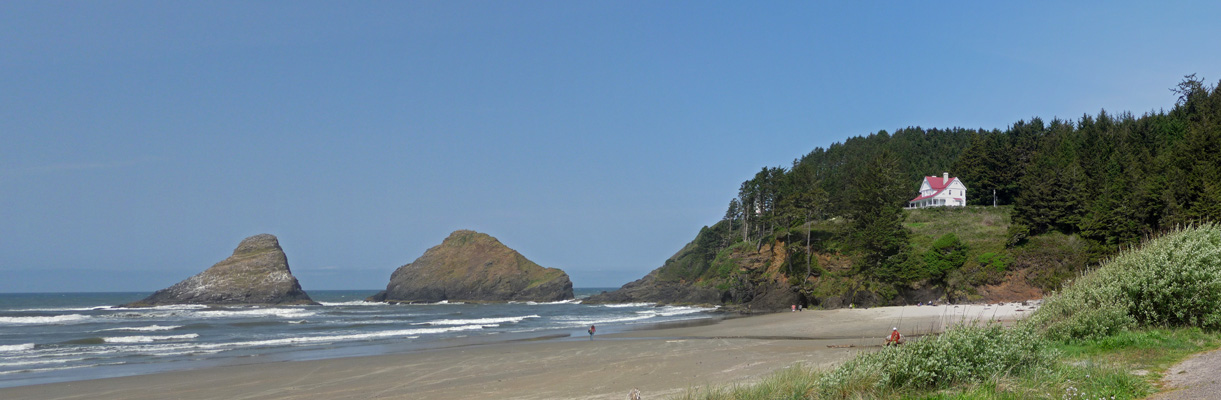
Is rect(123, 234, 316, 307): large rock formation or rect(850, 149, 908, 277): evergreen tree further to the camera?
rect(123, 234, 316, 307): large rock formation

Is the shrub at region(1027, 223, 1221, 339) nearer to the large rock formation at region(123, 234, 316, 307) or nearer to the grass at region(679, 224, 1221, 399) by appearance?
the grass at region(679, 224, 1221, 399)

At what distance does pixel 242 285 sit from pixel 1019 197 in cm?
8733

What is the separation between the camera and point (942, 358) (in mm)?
9312

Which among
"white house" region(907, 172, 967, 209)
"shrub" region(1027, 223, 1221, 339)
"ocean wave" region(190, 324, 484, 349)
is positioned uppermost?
"white house" region(907, 172, 967, 209)

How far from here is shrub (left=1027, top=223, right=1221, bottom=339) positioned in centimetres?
1361

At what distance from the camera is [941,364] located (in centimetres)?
934

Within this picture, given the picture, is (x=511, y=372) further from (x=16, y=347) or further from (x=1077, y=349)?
(x=16, y=347)

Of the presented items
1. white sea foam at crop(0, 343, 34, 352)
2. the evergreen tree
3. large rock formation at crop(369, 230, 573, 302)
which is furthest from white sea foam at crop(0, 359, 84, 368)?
large rock formation at crop(369, 230, 573, 302)

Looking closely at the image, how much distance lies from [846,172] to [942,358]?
76497 mm

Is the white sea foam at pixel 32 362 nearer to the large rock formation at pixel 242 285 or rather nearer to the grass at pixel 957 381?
the grass at pixel 957 381

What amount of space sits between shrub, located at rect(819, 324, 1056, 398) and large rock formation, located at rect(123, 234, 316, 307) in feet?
303

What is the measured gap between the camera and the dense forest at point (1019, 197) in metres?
40.1

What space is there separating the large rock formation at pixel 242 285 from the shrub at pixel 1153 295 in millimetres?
91604

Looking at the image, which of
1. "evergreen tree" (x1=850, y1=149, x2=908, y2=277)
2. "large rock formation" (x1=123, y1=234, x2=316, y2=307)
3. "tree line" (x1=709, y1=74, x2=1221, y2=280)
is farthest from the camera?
"large rock formation" (x1=123, y1=234, x2=316, y2=307)
